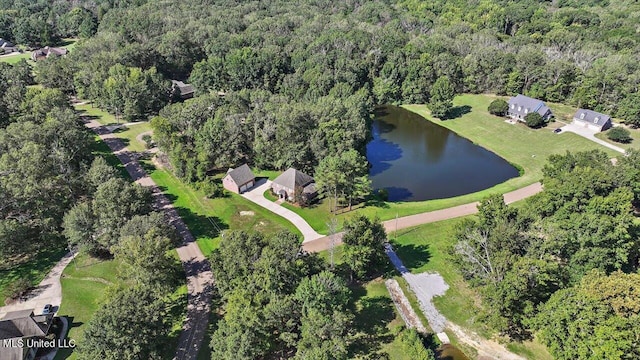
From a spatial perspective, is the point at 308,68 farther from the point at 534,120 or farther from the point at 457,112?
the point at 534,120

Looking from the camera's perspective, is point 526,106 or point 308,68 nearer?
point 526,106

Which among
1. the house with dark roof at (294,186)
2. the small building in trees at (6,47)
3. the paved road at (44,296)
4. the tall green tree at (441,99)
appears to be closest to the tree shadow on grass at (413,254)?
the house with dark roof at (294,186)

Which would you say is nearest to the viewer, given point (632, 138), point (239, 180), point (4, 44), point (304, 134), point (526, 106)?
point (239, 180)

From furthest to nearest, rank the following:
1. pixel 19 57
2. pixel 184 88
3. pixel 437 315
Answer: pixel 19 57
pixel 184 88
pixel 437 315

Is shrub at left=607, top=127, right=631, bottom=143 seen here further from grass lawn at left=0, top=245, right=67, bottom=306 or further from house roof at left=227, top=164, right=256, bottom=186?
grass lawn at left=0, top=245, right=67, bottom=306

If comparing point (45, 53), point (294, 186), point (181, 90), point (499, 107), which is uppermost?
point (45, 53)

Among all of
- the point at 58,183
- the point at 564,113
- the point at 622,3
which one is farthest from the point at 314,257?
the point at 622,3

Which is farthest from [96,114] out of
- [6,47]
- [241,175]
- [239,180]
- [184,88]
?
[6,47]

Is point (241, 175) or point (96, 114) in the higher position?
point (96, 114)
